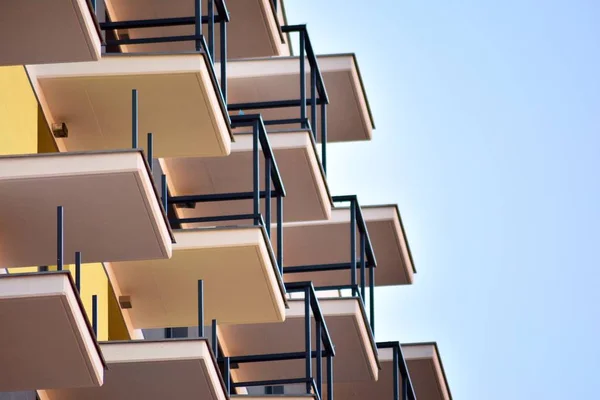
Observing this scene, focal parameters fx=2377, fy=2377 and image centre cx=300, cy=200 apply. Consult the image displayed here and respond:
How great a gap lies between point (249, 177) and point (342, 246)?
10.4 ft

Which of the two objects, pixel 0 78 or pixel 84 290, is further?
pixel 84 290

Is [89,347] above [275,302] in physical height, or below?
below

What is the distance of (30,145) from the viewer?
18188 mm

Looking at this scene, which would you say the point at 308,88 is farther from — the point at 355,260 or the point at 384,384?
the point at 384,384

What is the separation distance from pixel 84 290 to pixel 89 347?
4.25 meters

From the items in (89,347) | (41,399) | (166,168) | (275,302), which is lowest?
(89,347)

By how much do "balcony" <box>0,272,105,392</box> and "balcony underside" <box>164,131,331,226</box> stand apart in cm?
570

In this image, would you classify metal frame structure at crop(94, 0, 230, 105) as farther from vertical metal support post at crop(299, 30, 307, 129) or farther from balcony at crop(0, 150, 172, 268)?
vertical metal support post at crop(299, 30, 307, 129)

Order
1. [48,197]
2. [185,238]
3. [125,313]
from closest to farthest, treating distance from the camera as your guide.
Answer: [48,197], [185,238], [125,313]

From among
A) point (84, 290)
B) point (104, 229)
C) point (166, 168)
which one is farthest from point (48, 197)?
point (166, 168)

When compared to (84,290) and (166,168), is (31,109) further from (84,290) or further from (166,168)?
(166,168)

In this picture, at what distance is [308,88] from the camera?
2359cm

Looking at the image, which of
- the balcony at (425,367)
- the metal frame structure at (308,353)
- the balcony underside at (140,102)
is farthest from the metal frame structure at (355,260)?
the balcony underside at (140,102)

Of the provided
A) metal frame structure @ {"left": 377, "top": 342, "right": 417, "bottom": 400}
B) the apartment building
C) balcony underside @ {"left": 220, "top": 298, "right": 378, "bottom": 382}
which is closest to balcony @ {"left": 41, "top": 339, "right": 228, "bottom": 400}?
the apartment building
